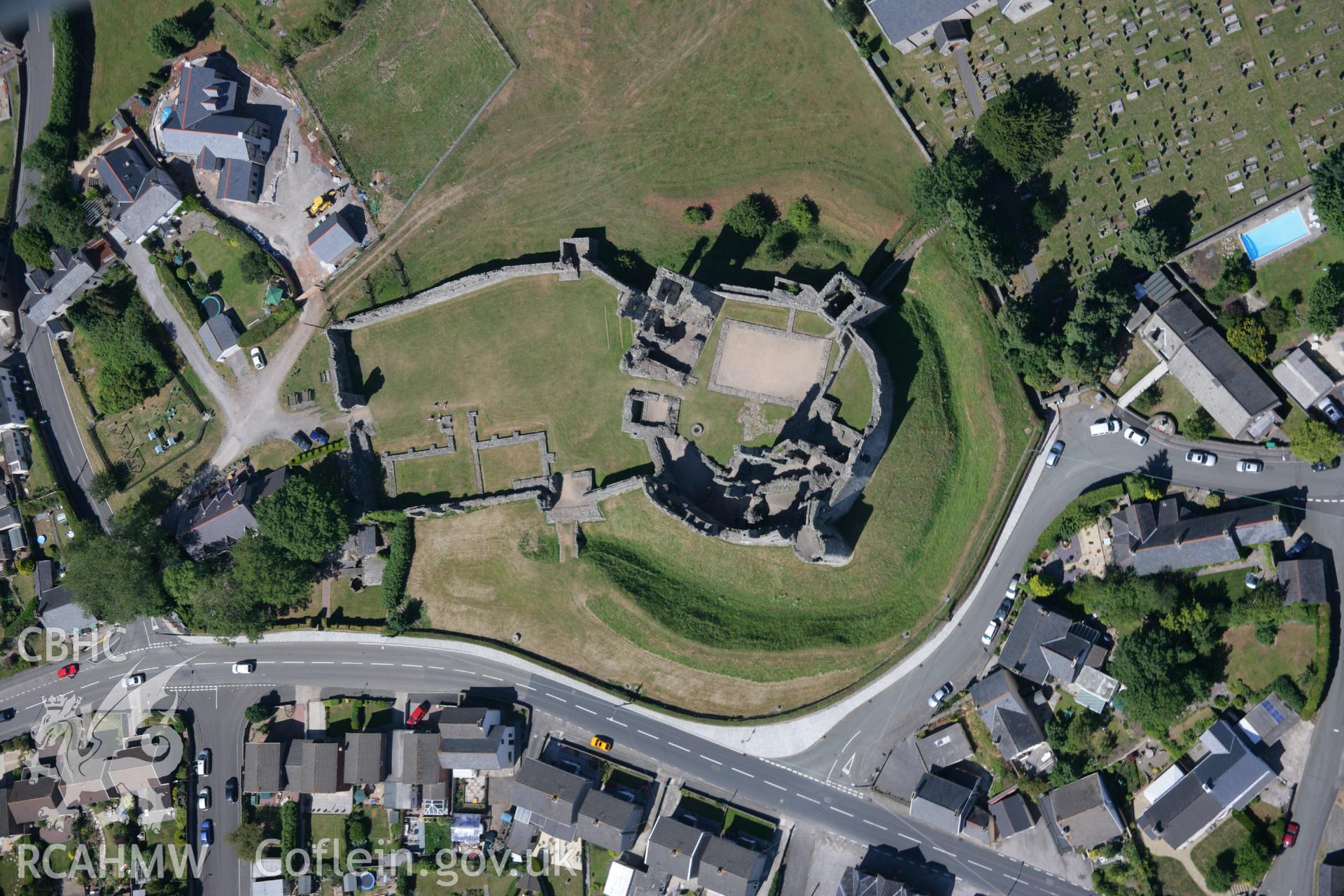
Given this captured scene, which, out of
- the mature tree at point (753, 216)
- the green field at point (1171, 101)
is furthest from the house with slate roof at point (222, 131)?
the green field at point (1171, 101)

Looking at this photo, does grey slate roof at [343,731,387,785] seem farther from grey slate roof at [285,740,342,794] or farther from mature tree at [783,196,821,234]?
mature tree at [783,196,821,234]

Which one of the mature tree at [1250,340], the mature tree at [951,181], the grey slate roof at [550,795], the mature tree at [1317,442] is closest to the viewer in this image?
the mature tree at [1317,442]

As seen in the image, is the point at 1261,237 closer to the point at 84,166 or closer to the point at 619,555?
the point at 619,555

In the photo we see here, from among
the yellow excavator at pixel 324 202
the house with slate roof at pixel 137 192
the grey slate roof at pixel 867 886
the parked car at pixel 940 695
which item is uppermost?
the house with slate roof at pixel 137 192

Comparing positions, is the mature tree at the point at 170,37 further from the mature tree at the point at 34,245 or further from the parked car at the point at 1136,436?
the parked car at the point at 1136,436

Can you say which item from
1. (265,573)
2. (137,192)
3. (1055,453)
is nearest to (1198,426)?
(1055,453)

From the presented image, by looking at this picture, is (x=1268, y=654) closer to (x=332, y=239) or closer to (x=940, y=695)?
(x=940, y=695)
